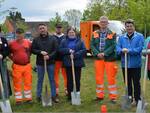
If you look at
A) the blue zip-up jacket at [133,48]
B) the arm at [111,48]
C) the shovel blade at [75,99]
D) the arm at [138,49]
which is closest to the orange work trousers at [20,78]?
the shovel blade at [75,99]

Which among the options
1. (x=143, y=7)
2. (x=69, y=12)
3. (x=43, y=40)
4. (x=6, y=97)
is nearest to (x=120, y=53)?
(x=43, y=40)

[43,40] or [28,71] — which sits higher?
[43,40]

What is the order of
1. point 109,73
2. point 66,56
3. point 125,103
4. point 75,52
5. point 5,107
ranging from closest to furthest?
point 5,107, point 125,103, point 109,73, point 75,52, point 66,56

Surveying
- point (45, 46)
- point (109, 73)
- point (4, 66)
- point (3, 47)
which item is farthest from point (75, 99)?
point (3, 47)

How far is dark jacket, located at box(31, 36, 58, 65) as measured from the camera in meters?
10.3

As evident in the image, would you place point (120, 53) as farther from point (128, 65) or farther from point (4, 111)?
point (4, 111)

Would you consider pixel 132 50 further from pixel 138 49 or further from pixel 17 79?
pixel 17 79

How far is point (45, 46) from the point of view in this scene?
10336mm

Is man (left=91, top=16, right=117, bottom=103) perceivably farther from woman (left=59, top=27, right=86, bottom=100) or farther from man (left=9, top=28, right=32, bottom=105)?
man (left=9, top=28, right=32, bottom=105)

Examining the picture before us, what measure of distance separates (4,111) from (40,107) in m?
1.11

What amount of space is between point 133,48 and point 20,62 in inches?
101

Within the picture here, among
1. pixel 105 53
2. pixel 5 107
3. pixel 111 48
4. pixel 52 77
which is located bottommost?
pixel 5 107

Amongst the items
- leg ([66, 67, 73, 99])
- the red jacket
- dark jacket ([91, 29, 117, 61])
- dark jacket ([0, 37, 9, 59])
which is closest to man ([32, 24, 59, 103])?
the red jacket

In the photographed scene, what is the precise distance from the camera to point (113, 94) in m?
10.5
